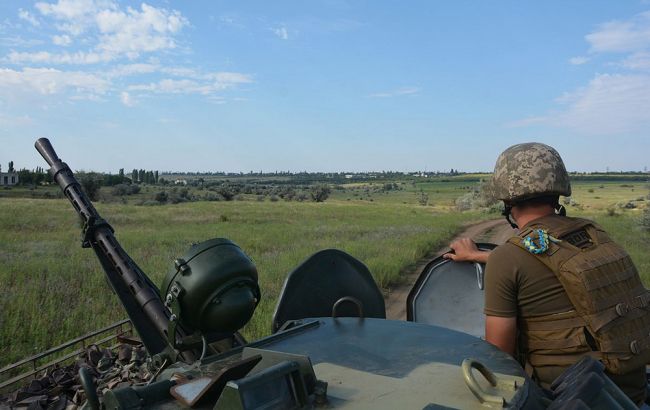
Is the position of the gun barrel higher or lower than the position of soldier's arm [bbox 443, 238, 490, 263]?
higher

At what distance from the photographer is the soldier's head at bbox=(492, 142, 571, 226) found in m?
2.95

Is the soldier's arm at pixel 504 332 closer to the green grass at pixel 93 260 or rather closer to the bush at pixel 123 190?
the green grass at pixel 93 260

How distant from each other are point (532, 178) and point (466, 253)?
724 mm

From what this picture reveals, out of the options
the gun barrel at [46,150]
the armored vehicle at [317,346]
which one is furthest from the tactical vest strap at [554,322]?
the gun barrel at [46,150]

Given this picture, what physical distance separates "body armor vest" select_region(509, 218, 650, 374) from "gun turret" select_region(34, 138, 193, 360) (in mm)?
2470

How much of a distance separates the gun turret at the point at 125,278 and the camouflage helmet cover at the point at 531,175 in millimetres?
2407

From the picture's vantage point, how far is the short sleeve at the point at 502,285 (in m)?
2.76

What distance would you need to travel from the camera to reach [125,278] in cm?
445

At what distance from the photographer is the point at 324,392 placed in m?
1.89

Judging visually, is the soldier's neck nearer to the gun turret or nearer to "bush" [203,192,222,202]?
the gun turret

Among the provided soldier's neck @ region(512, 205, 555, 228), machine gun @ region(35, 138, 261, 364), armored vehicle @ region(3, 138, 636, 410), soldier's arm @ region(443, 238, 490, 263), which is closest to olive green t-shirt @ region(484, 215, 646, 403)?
soldier's neck @ region(512, 205, 555, 228)

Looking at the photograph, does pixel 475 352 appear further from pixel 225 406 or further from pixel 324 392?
pixel 225 406

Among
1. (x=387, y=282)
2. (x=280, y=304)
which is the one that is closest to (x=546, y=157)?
(x=280, y=304)

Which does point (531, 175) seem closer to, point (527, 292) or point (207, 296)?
point (527, 292)
